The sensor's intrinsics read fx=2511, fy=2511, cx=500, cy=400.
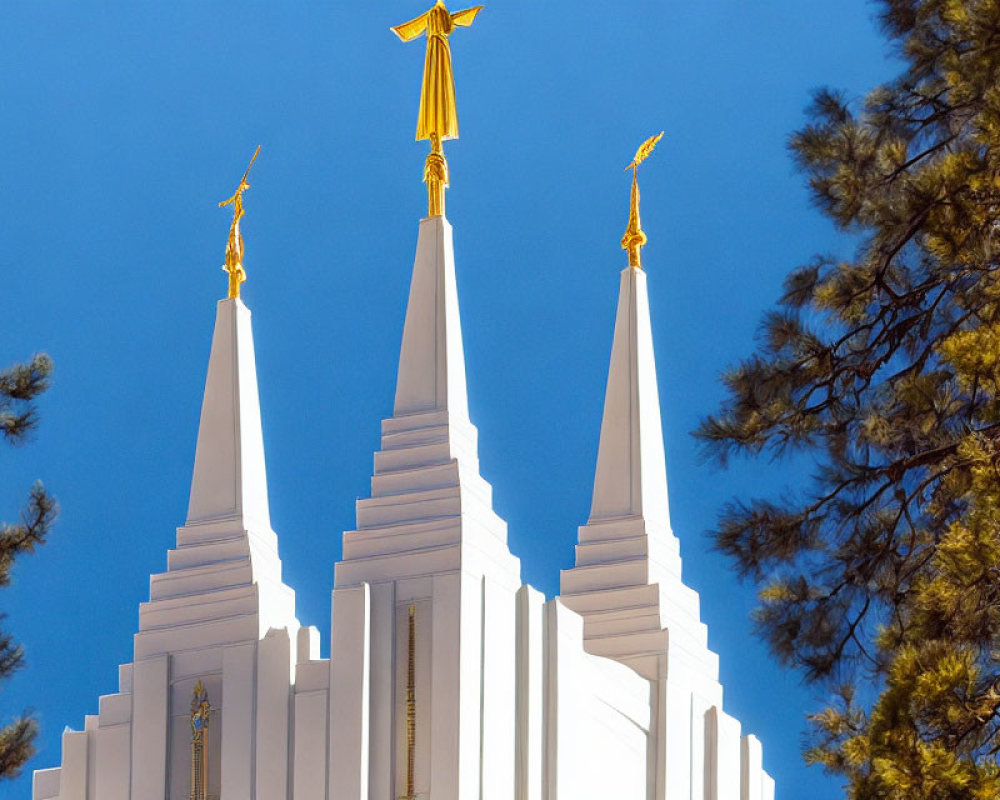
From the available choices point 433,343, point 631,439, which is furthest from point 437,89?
point 631,439

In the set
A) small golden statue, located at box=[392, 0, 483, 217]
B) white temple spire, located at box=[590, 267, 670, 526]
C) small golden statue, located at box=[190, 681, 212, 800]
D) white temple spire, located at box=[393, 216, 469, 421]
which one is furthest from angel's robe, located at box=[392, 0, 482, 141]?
small golden statue, located at box=[190, 681, 212, 800]

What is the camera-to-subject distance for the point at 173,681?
54.7 feet

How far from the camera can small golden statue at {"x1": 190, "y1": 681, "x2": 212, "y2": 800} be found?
16438 mm

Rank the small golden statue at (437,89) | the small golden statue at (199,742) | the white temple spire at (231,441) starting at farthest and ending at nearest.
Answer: the small golden statue at (437,89)
the white temple spire at (231,441)
the small golden statue at (199,742)

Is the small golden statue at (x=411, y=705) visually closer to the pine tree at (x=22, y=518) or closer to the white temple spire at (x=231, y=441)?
the white temple spire at (x=231, y=441)

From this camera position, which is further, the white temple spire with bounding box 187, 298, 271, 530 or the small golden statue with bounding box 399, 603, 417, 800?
the white temple spire with bounding box 187, 298, 271, 530

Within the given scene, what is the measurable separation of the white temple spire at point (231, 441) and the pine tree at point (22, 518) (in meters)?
1.13

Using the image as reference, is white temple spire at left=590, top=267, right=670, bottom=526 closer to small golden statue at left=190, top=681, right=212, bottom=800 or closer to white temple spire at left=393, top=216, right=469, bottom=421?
white temple spire at left=393, top=216, right=469, bottom=421

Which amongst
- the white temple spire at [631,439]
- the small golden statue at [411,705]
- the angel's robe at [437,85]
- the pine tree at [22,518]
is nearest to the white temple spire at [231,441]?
the pine tree at [22,518]

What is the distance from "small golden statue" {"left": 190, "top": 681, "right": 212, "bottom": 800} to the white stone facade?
2.0 inches

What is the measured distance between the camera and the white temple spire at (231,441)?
17406 millimetres

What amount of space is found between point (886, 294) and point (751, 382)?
114cm

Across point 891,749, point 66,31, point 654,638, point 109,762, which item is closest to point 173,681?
point 109,762

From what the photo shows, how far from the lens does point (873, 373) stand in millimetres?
16703
